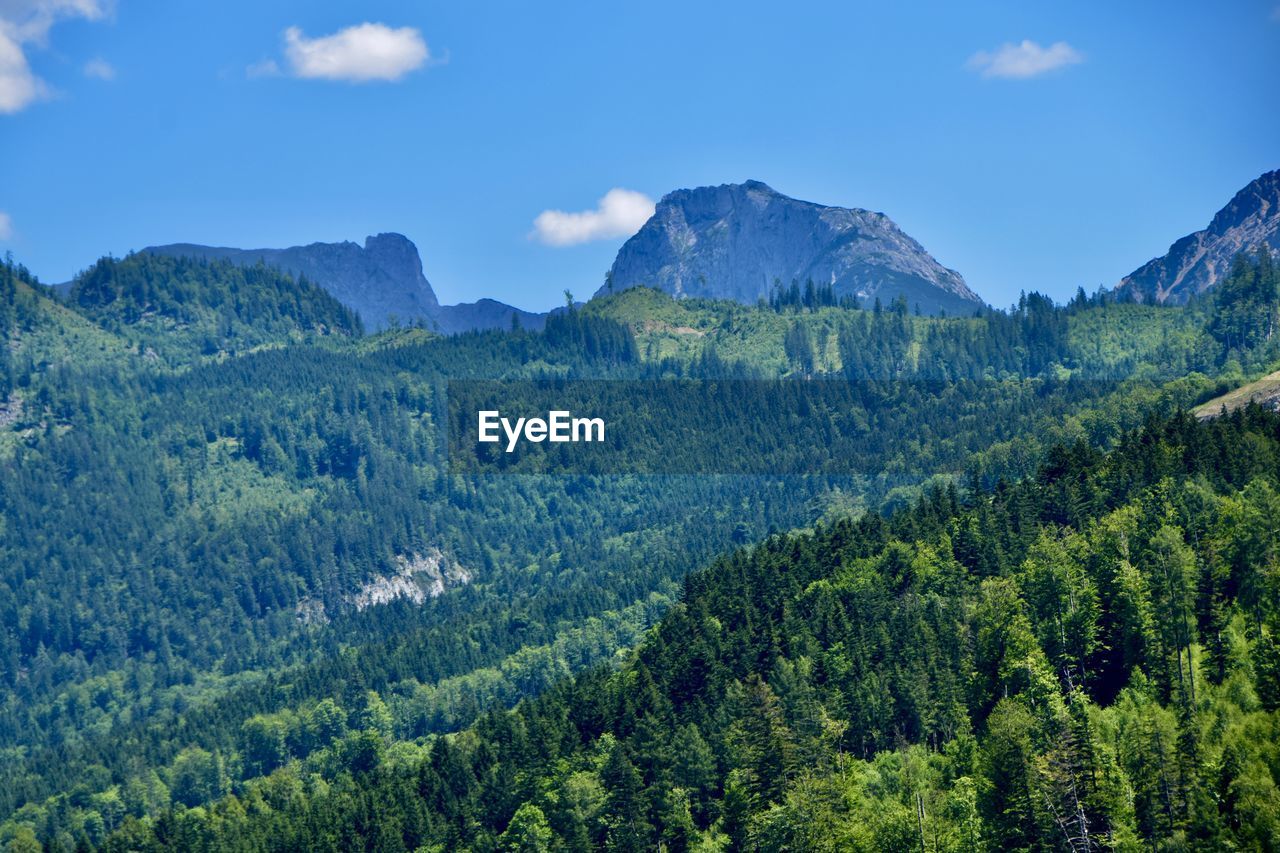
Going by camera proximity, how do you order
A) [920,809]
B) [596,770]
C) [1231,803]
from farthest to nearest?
[596,770]
[920,809]
[1231,803]

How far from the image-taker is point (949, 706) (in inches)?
5851

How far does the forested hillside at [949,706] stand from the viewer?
122625 millimetres

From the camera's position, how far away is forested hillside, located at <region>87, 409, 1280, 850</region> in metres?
123

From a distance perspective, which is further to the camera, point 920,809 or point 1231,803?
point 920,809

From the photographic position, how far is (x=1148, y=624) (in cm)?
14312

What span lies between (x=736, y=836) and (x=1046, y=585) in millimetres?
32027

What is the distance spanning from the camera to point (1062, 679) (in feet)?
478

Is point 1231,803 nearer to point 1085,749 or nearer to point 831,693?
point 1085,749

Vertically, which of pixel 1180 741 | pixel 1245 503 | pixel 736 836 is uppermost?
pixel 1245 503

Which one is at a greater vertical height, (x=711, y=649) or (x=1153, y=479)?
(x=1153, y=479)

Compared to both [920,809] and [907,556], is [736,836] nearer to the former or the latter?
[920,809]

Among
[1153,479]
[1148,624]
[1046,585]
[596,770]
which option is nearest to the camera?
[1148,624]

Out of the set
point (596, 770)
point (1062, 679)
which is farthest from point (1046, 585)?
point (596, 770)

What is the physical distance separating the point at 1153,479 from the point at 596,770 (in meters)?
57.9
